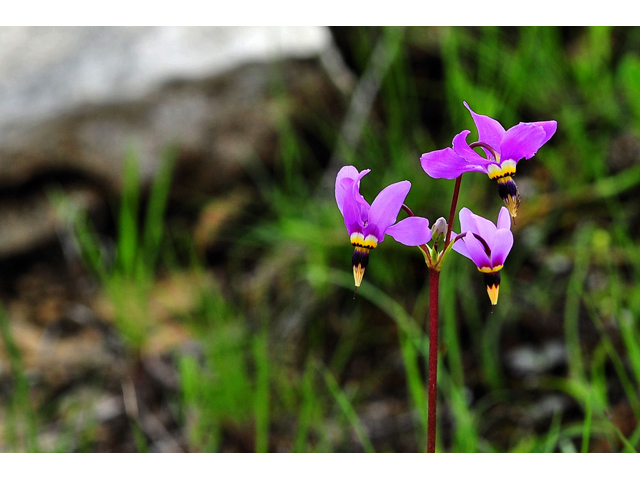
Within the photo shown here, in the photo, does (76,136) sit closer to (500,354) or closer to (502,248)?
(500,354)

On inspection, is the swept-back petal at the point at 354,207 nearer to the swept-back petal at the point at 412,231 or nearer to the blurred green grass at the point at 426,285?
the swept-back petal at the point at 412,231

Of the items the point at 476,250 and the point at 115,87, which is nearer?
the point at 476,250

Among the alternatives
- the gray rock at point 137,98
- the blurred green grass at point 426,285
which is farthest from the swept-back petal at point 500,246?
the gray rock at point 137,98

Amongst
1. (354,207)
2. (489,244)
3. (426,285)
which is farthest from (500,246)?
(426,285)

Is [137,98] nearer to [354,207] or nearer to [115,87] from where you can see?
[115,87]

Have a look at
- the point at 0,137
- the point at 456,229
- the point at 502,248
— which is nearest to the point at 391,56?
the point at 456,229

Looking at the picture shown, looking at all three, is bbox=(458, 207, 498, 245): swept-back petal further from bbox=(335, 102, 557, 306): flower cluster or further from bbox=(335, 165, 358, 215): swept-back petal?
bbox=(335, 165, 358, 215): swept-back petal
